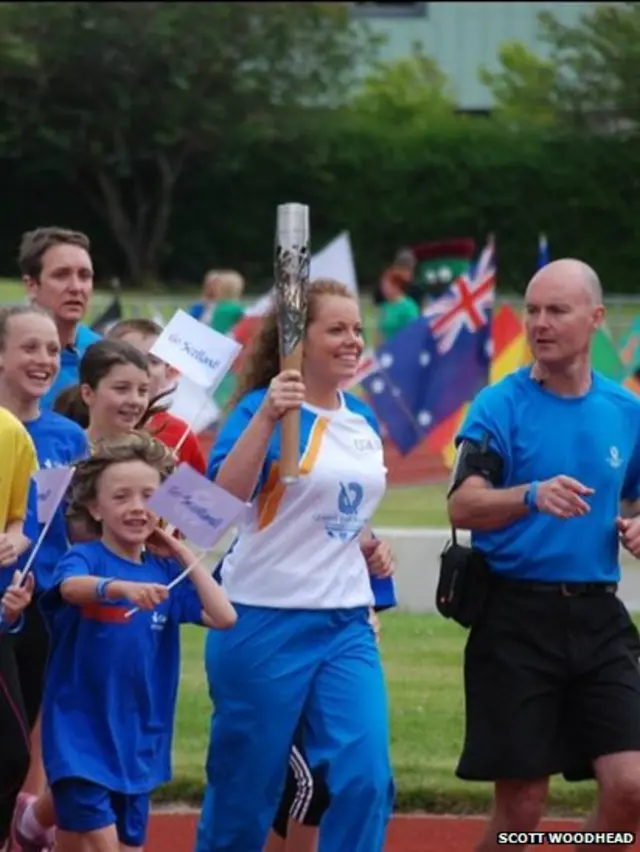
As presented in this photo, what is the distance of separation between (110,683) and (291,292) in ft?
4.16

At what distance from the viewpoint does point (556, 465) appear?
6.87 metres

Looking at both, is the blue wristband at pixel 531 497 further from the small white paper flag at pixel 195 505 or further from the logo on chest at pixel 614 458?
the small white paper flag at pixel 195 505

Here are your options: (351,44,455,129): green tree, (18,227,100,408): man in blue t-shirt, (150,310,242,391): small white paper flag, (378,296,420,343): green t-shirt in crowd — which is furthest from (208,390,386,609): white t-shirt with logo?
(351,44,455,129): green tree

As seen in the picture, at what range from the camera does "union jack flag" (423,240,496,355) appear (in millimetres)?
20812

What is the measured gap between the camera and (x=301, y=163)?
44.0 metres

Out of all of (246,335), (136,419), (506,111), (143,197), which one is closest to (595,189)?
(506,111)

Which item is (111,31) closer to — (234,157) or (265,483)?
(234,157)

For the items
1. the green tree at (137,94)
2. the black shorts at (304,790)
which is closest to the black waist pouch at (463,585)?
the black shorts at (304,790)

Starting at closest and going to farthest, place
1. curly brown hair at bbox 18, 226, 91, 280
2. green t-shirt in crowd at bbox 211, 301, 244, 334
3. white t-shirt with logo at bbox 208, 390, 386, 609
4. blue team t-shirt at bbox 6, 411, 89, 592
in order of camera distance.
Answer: white t-shirt with logo at bbox 208, 390, 386, 609 → blue team t-shirt at bbox 6, 411, 89, 592 → curly brown hair at bbox 18, 226, 91, 280 → green t-shirt in crowd at bbox 211, 301, 244, 334

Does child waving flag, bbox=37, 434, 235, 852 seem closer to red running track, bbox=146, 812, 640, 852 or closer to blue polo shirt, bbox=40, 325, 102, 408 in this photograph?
red running track, bbox=146, 812, 640, 852

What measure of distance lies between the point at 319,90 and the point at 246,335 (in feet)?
86.9

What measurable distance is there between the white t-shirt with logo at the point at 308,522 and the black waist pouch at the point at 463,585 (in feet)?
0.92

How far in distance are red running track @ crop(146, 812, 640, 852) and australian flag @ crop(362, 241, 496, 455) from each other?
12.4 meters

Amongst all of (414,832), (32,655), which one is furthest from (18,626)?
(414,832)
